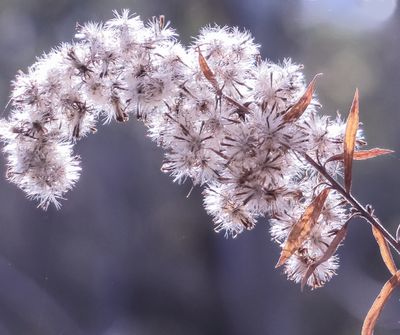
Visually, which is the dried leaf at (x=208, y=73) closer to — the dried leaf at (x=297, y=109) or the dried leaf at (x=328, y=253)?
the dried leaf at (x=297, y=109)

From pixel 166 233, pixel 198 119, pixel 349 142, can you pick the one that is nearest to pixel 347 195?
pixel 349 142

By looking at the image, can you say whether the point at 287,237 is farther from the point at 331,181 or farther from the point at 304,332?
the point at 304,332

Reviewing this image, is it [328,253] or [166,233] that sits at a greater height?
[166,233]

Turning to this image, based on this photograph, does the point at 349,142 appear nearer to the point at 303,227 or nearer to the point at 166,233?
the point at 303,227

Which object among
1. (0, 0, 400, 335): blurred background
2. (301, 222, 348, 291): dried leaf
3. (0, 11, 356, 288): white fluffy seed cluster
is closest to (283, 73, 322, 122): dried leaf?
(0, 11, 356, 288): white fluffy seed cluster

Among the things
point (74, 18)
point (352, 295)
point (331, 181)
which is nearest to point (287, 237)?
point (331, 181)

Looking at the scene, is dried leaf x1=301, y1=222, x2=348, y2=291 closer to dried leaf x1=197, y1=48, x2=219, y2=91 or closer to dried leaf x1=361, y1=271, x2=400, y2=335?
dried leaf x1=361, y1=271, x2=400, y2=335
